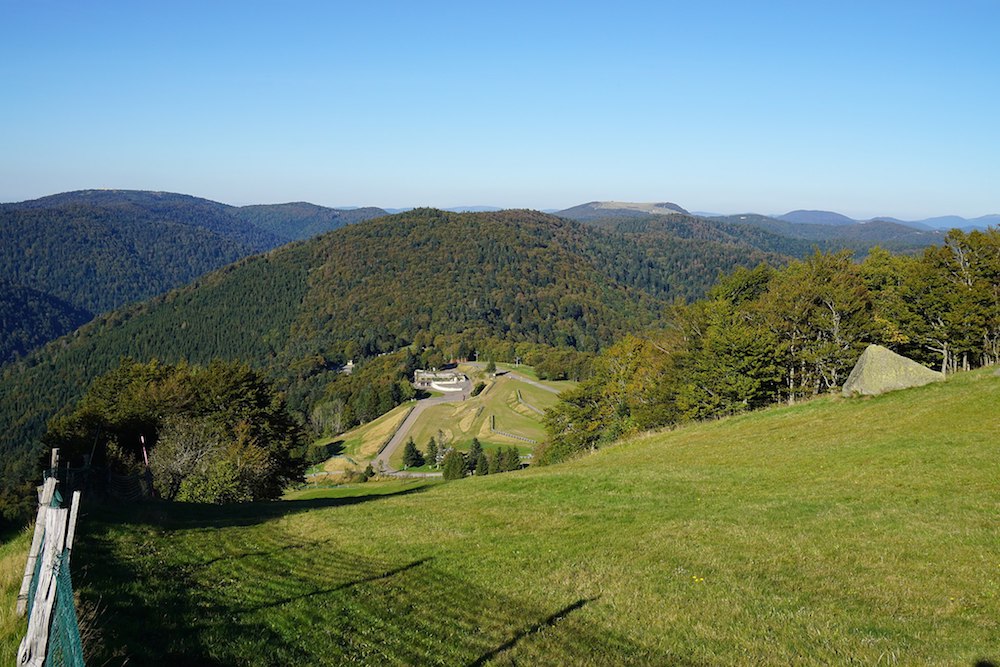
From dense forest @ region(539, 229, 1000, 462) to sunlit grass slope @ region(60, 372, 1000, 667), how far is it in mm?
25600

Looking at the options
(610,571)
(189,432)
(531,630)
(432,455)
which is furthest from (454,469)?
(531,630)

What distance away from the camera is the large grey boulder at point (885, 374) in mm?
33406

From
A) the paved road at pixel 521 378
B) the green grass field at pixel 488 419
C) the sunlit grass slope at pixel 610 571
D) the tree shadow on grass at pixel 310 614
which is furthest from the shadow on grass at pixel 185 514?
the paved road at pixel 521 378

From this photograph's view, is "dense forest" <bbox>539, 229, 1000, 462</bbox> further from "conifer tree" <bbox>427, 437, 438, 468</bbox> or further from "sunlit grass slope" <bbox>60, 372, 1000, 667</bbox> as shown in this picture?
"conifer tree" <bbox>427, 437, 438, 468</bbox>

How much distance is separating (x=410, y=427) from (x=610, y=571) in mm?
116430

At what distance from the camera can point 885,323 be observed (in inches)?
1954

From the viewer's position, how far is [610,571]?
13469mm

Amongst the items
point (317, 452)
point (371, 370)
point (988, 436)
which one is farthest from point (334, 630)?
point (371, 370)

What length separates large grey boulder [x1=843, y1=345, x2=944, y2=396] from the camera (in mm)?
33406

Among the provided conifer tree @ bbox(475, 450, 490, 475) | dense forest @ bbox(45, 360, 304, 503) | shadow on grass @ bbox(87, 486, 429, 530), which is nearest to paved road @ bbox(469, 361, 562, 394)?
conifer tree @ bbox(475, 450, 490, 475)

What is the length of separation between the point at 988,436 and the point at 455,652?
21650 millimetres

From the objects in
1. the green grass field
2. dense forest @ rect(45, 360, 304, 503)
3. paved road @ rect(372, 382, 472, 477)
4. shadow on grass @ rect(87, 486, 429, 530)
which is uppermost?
shadow on grass @ rect(87, 486, 429, 530)

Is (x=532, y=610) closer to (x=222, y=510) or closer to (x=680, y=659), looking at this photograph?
(x=680, y=659)

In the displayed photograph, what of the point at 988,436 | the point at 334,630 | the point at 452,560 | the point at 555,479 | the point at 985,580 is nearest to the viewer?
the point at 334,630
